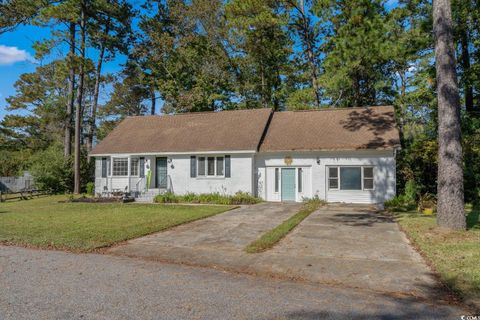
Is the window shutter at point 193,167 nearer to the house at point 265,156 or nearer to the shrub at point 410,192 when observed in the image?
the house at point 265,156

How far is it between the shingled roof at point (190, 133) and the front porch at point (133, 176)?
0.68m

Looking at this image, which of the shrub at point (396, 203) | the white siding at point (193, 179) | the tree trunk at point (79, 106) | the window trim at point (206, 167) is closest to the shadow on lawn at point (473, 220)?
the shrub at point (396, 203)

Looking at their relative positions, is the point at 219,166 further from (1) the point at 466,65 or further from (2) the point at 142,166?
(1) the point at 466,65

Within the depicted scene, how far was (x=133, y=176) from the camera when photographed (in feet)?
67.7

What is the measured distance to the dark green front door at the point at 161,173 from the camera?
20.5 m

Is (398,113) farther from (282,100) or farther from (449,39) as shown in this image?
(449,39)

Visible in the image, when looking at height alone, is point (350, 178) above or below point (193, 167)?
below

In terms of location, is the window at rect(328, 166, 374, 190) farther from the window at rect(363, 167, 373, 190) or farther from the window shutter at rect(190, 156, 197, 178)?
the window shutter at rect(190, 156, 197, 178)

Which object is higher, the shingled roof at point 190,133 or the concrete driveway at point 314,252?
the shingled roof at point 190,133

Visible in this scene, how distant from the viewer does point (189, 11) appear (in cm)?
2922

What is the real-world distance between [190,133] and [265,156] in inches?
220

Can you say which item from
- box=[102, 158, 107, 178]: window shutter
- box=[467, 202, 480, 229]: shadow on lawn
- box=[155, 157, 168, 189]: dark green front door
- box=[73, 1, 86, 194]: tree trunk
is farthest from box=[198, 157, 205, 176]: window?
box=[467, 202, 480, 229]: shadow on lawn

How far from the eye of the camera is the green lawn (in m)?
8.47

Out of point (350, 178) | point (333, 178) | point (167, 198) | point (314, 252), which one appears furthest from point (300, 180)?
point (314, 252)
